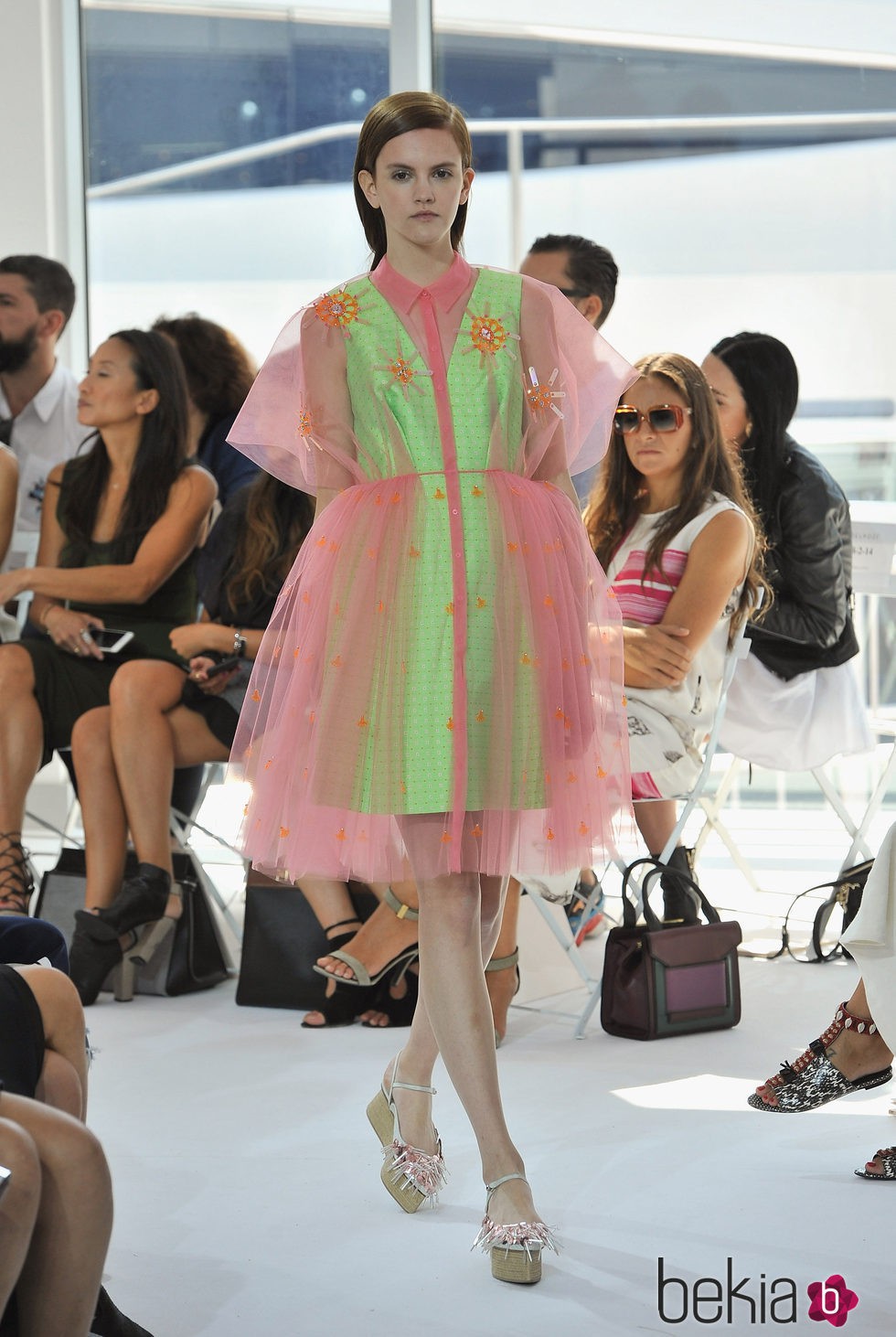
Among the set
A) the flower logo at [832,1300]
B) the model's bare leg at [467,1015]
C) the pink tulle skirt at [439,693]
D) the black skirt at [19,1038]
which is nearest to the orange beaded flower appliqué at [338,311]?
the pink tulle skirt at [439,693]

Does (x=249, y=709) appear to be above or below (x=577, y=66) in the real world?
below

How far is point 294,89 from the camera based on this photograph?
570cm

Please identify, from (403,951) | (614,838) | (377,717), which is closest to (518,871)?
(614,838)

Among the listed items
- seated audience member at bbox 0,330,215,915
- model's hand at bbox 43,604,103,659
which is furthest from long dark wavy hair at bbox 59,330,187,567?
model's hand at bbox 43,604,103,659

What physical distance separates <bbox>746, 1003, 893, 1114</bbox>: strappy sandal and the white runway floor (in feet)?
0.11

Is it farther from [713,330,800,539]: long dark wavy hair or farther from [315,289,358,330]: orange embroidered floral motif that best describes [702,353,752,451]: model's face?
[315,289,358,330]: orange embroidered floral motif

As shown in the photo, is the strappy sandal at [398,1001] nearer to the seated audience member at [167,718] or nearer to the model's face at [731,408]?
the seated audience member at [167,718]

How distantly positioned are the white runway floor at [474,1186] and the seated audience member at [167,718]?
1.07ft

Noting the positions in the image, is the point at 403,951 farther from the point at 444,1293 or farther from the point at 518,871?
the point at 444,1293

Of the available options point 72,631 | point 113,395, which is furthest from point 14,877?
point 113,395

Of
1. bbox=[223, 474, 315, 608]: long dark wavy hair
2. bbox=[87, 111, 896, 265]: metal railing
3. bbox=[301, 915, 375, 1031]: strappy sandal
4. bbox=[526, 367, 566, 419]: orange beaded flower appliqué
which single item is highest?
bbox=[87, 111, 896, 265]: metal railing

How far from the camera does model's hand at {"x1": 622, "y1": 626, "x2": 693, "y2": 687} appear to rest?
353 cm

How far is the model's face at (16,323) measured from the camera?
5.11m

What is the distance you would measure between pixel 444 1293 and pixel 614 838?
708 mm
